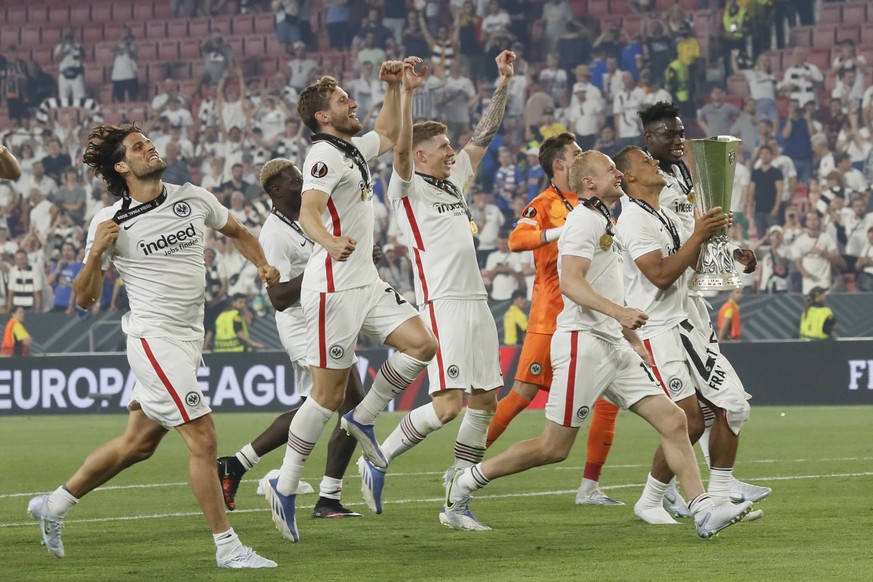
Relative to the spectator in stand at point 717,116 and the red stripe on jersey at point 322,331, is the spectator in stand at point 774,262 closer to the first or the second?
the spectator in stand at point 717,116

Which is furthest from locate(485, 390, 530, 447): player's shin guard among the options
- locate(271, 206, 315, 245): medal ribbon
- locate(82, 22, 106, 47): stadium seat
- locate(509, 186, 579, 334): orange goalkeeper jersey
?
locate(82, 22, 106, 47): stadium seat

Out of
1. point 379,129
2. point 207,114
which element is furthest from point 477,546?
point 207,114

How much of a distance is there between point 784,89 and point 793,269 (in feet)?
14.2

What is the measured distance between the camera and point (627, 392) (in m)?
7.49

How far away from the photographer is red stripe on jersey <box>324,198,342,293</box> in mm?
7617

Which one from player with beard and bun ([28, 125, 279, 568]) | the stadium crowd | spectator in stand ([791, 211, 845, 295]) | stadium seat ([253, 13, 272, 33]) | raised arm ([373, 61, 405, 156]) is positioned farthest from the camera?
stadium seat ([253, 13, 272, 33])

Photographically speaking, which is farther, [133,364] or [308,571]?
[133,364]

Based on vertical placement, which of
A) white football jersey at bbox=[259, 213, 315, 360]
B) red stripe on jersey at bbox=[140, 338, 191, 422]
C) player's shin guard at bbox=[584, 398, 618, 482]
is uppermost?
white football jersey at bbox=[259, 213, 315, 360]

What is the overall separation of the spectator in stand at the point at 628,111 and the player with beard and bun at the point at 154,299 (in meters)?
16.5

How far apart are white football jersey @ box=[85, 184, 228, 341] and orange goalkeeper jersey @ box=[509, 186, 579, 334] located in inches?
103

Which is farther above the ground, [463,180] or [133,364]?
[463,180]

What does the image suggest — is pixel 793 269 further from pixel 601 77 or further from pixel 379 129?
pixel 379 129

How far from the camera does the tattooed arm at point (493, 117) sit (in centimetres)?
930

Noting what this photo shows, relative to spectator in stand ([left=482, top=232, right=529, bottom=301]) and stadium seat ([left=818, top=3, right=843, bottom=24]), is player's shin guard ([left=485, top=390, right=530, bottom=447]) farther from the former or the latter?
stadium seat ([left=818, top=3, right=843, bottom=24])
